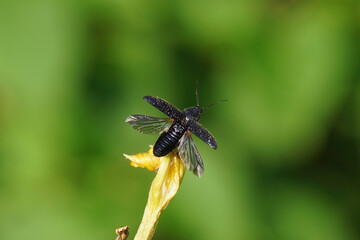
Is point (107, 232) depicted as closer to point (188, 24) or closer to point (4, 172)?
point (4, 172)

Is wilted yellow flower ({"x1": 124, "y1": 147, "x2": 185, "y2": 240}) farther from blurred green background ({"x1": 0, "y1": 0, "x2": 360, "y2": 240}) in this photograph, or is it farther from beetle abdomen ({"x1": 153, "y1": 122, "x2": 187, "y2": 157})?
blurred green background ({"x1": 0, "y1": 0, "x2": 360, "y2": 240})

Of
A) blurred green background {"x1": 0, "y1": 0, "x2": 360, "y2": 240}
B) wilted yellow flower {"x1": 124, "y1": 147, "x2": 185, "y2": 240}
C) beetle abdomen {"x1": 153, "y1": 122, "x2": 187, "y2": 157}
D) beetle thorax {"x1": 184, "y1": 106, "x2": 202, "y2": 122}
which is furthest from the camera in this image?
blurred green background {"x1": 0, "y1": 0, "x2": 360, "y2": 240}

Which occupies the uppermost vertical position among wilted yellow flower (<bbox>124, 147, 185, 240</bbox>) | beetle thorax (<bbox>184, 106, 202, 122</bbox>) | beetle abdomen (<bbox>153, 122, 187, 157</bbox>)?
beetle thorax (<bbox>184, 106, 202, 122</bbox>)

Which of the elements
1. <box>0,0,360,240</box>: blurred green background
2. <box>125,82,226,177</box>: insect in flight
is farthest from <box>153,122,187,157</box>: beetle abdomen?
<box>0,0,360,240</box>: blurred green background

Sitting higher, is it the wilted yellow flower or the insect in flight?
the insect in flight

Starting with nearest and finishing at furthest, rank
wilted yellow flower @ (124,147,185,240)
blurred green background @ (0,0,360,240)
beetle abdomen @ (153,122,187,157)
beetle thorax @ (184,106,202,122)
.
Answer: wilted yellow flower @ (124,147,185,240) < beetle abdomen @ (153,122,187,157) < beetle thorax @ (184,106,202,122) < blurred green background @ (0,0,360,240)

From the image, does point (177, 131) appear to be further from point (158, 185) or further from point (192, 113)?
point (158, 185)
